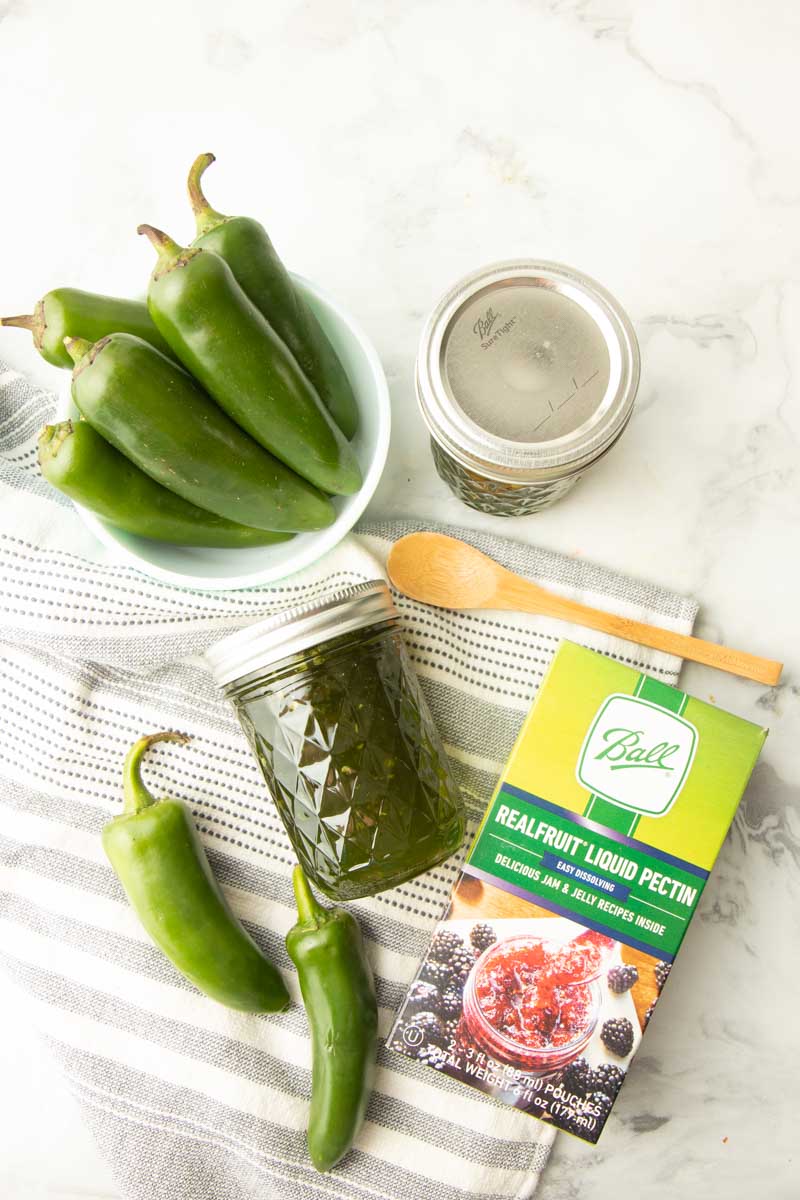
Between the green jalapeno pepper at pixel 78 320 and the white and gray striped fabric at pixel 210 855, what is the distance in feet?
0.73

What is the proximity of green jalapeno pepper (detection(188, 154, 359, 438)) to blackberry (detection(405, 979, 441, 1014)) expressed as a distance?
0.57 m

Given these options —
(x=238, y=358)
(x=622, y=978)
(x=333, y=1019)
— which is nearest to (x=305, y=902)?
(x=333, y=1019)

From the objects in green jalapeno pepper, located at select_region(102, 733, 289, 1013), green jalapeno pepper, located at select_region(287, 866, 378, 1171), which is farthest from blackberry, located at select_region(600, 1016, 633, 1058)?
green jalapeno pepper, located at select_region(102, 733, 289, 1013)

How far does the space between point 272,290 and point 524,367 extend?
0.83ft

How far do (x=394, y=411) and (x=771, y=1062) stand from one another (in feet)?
2.94

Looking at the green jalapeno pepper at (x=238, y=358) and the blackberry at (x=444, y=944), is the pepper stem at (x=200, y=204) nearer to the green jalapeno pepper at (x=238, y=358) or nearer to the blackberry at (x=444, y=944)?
the green jalapeno pepper at (x=238, y=358)

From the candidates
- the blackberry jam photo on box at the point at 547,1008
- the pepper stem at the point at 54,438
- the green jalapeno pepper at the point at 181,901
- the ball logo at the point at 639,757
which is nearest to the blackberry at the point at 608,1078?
the blackberry jam photo on box at the point at 547,1008

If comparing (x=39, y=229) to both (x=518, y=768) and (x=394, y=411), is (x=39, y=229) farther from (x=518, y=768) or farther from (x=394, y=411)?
(x=518, y=768)

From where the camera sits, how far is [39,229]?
114cm

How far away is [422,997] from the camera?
918 mm

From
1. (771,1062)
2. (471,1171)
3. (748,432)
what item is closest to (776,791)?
(771,1062)

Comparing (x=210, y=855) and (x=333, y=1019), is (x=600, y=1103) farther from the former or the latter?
(x=210, y=855)

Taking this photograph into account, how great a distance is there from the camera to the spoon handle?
105 cm

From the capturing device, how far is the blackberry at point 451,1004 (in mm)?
909
